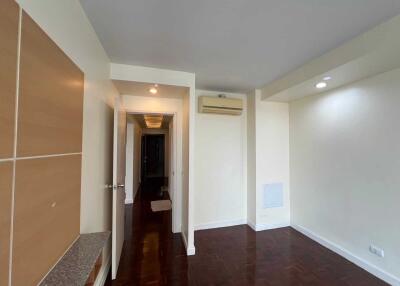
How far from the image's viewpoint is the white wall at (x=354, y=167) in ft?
6.40

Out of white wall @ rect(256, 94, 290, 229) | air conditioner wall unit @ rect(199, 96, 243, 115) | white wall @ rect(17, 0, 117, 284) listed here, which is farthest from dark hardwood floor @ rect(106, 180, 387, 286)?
air conditioner wall unit @ rect(199, 96, 243, 115)

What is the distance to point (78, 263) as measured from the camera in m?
1.00

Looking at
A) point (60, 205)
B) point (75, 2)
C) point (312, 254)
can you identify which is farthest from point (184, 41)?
point (312, 254)

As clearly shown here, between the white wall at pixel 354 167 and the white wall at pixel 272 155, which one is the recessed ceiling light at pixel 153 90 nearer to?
the white wall at pixel 272 155

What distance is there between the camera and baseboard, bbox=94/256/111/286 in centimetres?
177

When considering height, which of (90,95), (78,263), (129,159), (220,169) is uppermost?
(90,95)

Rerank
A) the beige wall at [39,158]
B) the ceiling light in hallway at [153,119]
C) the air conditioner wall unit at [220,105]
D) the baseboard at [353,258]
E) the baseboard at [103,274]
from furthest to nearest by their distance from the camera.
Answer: the ceiling light in hallway at [153,119] < the air conditioner wall unit at [220,105] < the baseboard at [353,258] < the baseboard at [103,274] < the beige wall at [39,158]

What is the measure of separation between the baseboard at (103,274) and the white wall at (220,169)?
1419 mm

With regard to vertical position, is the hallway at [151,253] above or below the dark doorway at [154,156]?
below

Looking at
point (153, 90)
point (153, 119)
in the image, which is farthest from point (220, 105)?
point (153, 119)

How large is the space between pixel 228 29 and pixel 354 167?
2262 millimetres

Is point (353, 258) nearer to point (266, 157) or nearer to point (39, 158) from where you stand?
point (266, 157)

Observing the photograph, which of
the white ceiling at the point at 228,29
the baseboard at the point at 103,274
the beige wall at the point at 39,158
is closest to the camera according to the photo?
the beige wall at the point at 39,158

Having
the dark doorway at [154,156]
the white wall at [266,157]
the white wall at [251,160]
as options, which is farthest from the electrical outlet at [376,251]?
the dark doorway at [154,156]
